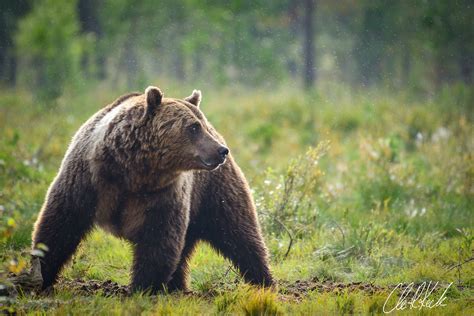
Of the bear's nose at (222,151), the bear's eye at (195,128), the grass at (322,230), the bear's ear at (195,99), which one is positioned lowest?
the grass at (322,230)

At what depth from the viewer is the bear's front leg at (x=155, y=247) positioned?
468 cm

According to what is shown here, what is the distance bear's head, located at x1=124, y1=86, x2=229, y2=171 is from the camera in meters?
4.71

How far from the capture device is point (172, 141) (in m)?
4.75

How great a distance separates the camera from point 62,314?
4102mm

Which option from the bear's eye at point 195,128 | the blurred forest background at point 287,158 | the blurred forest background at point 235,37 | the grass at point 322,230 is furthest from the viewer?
the blurred forest background at point 235,37

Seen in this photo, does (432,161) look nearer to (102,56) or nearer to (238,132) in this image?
(238,132)

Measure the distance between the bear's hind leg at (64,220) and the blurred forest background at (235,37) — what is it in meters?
11.0

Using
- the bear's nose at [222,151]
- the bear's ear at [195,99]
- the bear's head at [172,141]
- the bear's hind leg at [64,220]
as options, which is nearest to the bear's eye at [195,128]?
the bear's head at [172,141]

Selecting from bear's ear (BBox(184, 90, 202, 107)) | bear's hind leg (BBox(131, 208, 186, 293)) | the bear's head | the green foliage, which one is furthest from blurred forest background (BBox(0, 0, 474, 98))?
bear's hind leg (BBox(131, 208, 186, 293))

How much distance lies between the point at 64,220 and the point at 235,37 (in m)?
21.3

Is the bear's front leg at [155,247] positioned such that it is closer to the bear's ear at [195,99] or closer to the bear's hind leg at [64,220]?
the bear's hind leg at [64,220]

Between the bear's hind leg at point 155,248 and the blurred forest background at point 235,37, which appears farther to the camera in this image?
the blurred forest background at point 235,37

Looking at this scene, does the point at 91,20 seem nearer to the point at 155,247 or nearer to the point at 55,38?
the point at 55,38

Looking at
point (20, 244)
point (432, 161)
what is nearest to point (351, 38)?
point (432, 161)
